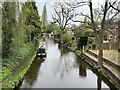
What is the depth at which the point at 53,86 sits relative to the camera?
496 inches

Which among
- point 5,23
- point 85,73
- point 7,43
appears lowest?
point 85,73

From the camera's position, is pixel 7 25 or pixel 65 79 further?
pixel 7 25

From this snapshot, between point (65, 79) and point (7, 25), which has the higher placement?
point (7, 25)


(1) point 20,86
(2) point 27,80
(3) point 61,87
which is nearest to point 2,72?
(1) point 20,86

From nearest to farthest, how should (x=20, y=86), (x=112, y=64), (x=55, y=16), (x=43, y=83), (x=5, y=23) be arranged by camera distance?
(x=20, y=86)
(x=43, y=83)
(x=5, y=23)
(x=112, y=64)
(x=55, y=16)

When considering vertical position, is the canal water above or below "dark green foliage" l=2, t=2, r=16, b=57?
below

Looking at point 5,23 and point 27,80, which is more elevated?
point 5,23

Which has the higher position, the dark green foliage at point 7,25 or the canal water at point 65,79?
the dark green foliage at point 7,25

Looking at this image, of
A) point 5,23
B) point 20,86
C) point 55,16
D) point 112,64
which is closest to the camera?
point 20,86

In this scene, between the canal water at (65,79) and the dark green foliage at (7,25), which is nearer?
the canal water at (65,79)

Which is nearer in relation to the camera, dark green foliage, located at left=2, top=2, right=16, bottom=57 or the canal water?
the canal water

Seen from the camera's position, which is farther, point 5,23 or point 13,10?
point 13,10

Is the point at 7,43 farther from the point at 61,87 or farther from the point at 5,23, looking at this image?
the point at 61,87

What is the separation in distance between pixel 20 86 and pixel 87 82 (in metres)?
3.74
